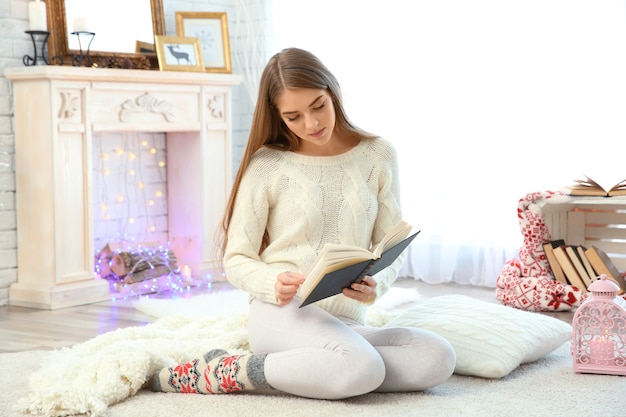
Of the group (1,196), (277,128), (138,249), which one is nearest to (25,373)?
(277,128)

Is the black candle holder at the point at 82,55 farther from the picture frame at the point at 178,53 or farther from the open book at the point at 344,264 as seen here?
the open book at the point at 344,264

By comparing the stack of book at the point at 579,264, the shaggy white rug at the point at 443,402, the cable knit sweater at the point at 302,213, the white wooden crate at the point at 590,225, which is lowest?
the shaggy white rug at the point at 443,402

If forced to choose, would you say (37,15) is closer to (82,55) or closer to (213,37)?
(82,55)

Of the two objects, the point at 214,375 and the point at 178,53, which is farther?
the point at 178,53

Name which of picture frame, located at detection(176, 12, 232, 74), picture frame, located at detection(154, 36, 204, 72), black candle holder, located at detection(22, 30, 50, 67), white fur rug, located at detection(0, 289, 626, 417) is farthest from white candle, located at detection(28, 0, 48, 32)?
white fur rug, located at detection(0, 289, 626, 417)

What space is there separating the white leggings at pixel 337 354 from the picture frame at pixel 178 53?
2505 millimetres

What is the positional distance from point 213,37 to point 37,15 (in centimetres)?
109

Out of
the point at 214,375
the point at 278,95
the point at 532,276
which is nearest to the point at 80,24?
the point at 278,95

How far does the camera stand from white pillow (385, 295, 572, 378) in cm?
260

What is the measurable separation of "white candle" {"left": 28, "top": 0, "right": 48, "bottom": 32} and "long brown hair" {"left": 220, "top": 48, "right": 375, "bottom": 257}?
2057mm

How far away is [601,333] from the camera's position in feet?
8.54

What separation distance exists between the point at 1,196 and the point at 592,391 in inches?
109

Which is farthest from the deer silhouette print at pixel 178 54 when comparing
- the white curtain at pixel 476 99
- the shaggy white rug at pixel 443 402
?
the shaggy white rug at pixel 443 402

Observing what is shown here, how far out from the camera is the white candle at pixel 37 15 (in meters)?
4.19
